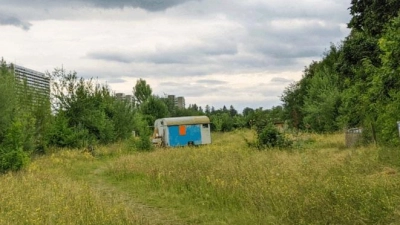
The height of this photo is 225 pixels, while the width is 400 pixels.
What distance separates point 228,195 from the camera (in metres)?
8.64

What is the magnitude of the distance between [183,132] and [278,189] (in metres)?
21.8

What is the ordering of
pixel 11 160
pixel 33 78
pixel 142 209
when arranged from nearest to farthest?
pixel 142 209 < pixel 11 160 < pixel 33 78

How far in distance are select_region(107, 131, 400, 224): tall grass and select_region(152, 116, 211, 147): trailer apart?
15.2 meters

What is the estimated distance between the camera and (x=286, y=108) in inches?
1909

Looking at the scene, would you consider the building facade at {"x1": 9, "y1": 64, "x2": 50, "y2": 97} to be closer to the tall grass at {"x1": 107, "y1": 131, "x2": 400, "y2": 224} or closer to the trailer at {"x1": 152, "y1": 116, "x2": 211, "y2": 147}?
the trailer at {"x1": 152, "y1": 116, "x2": 211, "y2": 147}

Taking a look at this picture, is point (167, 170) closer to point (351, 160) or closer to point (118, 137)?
point (351, 160)

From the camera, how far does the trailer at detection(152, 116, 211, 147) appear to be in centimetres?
2898

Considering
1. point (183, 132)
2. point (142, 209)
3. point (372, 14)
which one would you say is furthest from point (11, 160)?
point (372, 14)

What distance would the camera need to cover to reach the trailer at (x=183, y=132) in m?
29.0

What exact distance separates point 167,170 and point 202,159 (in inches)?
77.3

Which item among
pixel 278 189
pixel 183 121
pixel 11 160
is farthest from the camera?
pixel 183 121

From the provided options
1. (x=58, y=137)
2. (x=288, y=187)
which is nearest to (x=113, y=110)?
(x=58, y=137)

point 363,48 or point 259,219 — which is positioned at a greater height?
point 363,48

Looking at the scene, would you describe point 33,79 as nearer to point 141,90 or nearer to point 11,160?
point 11,160
